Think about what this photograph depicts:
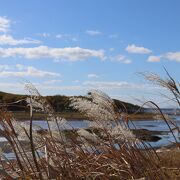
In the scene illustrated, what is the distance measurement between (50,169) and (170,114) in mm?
1382

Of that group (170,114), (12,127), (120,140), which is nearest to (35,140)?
(12,127)

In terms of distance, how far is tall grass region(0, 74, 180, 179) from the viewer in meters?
3.63

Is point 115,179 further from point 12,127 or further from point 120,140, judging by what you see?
point 12,127

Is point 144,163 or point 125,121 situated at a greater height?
point 125,121

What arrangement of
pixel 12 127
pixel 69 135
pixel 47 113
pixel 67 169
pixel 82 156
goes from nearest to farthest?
pixel 12 127, pixel 67 169, pixel 47 113, pixel 82 156, pixel 69 135

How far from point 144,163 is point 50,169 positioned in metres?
0.84

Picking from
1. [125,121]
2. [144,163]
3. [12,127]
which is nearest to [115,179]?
[144,163]

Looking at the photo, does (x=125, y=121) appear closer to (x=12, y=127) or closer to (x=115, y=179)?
(x=115, y=179)

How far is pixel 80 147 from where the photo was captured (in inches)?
175

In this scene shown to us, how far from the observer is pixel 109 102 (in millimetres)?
3959

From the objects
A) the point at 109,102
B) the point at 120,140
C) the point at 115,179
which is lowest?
the point at 115,179

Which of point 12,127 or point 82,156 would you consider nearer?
point 12,127

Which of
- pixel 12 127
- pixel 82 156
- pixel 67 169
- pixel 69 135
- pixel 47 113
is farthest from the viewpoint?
pixel 69 135

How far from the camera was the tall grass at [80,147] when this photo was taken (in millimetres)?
3633
